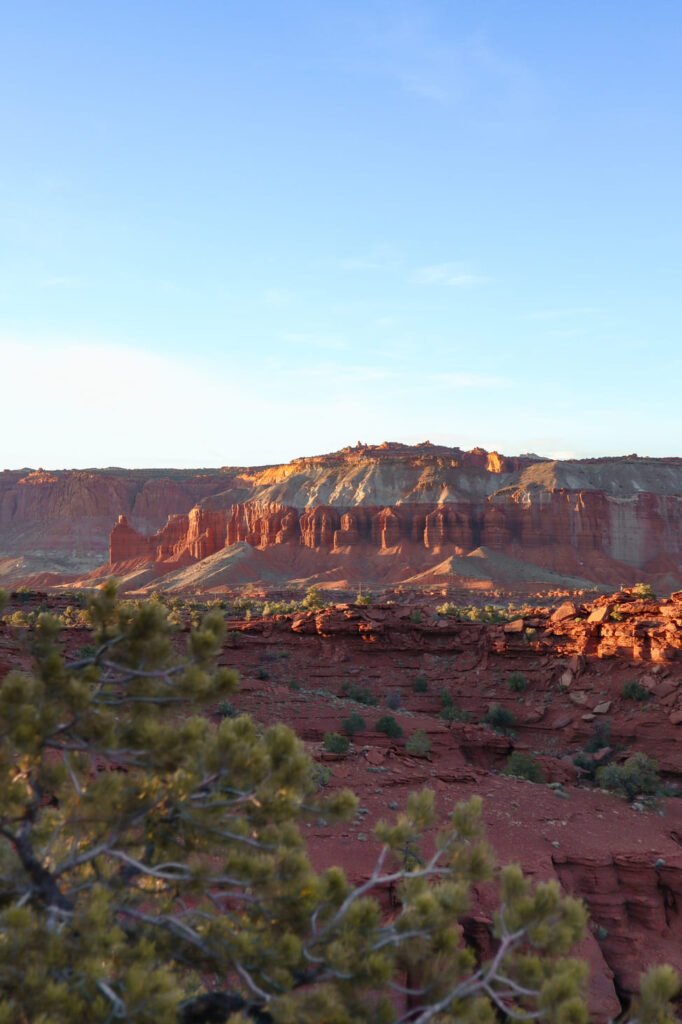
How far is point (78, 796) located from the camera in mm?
5207

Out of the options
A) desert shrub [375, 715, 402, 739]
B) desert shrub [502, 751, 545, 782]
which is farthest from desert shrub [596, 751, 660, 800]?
desert shrub [375, 715, 402, 739]

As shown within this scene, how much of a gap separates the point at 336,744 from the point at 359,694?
6903 mm

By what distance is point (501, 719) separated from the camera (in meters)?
19.9

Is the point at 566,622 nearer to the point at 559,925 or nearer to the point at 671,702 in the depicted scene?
the point at 671,702

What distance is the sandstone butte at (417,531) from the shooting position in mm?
72250

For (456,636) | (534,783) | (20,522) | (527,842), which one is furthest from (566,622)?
(20,522)

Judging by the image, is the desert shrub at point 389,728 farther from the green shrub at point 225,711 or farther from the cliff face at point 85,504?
the cliff face at point 85,504

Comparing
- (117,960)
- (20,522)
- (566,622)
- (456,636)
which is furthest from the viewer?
(20,522)

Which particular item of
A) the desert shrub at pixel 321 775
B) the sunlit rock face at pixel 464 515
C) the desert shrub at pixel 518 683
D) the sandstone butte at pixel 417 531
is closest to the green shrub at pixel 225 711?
the desert shrub at pixel 321 775

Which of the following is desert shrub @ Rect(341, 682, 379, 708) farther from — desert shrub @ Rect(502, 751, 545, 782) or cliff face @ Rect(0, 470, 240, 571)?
cliff face @ Rect(0, 470, 240, 571)

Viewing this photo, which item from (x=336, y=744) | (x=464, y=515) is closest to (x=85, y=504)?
(x=464, y=515)

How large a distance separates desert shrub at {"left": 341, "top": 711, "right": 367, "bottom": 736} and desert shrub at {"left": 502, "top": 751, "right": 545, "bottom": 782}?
3.12 metres

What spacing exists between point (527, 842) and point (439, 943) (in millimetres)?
7241

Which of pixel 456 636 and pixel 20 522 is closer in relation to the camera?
pixel 456 636
